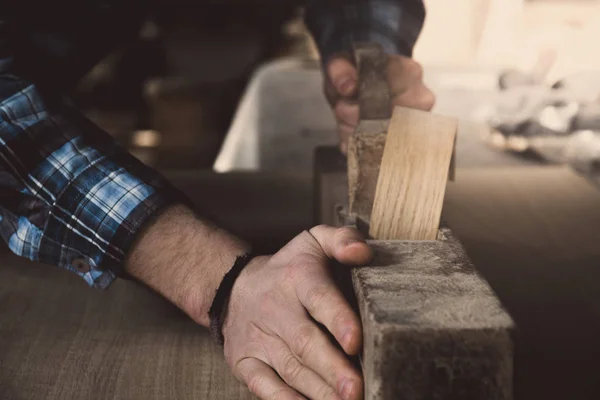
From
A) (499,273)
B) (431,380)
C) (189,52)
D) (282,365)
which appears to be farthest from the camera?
(189,52)

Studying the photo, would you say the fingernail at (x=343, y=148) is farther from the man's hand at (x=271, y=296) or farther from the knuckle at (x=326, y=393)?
the knuckle at (x=326, y=393)

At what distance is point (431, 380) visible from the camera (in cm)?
53

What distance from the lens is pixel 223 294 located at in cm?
75

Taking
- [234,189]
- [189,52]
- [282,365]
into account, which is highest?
[282,365]

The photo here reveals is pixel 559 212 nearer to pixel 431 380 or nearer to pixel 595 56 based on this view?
pixel 431 380

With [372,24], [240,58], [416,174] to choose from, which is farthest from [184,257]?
[240,58]

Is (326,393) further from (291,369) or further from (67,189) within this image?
(67,189)

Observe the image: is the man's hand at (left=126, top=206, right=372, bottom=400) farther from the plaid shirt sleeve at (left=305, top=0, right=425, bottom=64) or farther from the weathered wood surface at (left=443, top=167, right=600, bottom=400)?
the plaid shirt sleeve at (left=305, top=0, right=425, bottom=64)

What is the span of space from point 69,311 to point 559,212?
2.69 ft

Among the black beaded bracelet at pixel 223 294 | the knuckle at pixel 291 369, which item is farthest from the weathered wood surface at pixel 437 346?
the black beaded bracelet at pixel 223 294

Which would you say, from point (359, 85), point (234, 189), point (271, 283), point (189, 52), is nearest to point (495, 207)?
point (359, 85)

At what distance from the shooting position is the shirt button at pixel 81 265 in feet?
2.74

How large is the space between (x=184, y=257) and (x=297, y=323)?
7.4 inches

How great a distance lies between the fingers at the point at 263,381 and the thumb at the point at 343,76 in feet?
1.65
